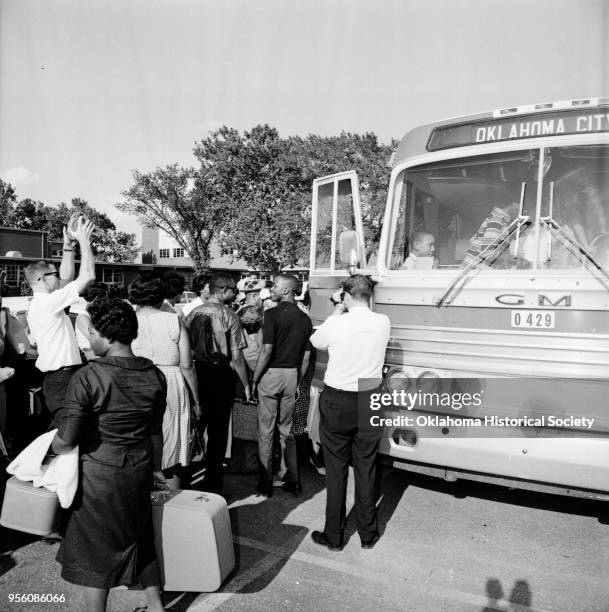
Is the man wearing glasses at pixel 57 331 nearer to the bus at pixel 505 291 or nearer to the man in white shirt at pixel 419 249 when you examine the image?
the bus at pixel 505 291

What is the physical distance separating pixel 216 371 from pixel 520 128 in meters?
3.20

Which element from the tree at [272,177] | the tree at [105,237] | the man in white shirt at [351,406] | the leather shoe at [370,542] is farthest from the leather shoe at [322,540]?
the tree at [105,237]

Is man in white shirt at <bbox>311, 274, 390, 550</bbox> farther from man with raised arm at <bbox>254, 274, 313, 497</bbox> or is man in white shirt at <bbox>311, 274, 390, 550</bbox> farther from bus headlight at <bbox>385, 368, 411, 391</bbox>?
man with raised arm at <bbox>254, 274, 313, 497</bbox>

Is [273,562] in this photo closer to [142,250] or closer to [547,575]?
[547,575]

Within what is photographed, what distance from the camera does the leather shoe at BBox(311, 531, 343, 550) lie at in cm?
409

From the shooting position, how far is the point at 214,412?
4.99 m

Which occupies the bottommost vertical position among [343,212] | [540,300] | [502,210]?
[540,300]

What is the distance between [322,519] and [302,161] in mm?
30410

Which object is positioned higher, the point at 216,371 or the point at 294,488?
the point at 216,371

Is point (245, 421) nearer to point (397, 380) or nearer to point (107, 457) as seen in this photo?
point (397, 380)

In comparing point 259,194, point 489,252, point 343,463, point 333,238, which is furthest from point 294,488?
point 259,194

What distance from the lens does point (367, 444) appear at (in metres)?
4.05

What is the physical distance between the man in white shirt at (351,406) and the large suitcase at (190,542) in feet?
3.67

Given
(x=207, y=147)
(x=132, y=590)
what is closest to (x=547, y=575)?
(x=132, y=590)
